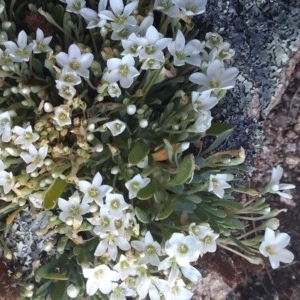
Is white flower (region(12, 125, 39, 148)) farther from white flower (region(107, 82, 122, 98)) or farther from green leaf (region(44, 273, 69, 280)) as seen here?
green leaf (region(44, 273, 69, 280))

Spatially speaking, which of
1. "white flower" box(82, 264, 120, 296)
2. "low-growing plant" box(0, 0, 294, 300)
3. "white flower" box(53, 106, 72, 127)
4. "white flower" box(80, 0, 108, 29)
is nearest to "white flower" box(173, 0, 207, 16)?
"low-growing plant" box(0, 0, 294, 300)

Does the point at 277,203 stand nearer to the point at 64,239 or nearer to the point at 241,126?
the point at 241,126

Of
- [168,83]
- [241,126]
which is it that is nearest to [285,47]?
[241,126]

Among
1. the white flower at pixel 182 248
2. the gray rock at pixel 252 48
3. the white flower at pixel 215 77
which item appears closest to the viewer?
the white flower at pixel 182 248

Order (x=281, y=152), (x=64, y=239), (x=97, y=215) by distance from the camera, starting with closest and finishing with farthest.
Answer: (x=97, y=215)
(x=64, y=239)
(x=281, y=152)

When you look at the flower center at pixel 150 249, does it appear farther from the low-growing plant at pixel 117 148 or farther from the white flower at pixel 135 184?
the white flower at pixel 135 184

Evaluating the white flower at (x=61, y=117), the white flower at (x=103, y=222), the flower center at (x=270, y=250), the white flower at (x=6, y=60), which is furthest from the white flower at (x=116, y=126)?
the flower center at (x=270, y=250)

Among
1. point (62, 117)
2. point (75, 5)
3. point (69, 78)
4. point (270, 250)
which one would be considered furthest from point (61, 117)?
point (270, 250)
